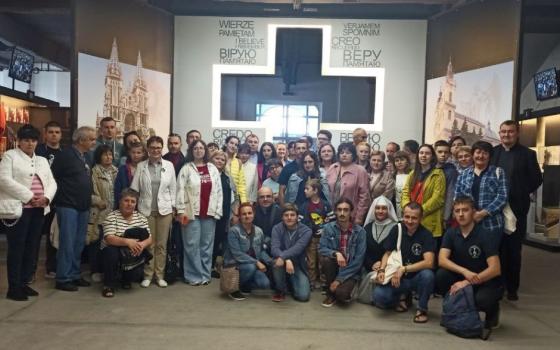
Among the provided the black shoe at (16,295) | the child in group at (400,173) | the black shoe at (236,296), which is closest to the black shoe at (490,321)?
the child in group at (400,173)

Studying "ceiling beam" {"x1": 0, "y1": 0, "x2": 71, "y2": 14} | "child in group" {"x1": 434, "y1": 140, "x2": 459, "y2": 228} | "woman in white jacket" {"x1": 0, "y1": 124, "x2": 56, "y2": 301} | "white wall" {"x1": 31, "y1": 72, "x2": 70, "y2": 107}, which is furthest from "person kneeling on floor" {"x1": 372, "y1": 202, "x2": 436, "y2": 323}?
"white wall" {"x1": 31, "y1": 72, "x2": 70, "y2": 107}

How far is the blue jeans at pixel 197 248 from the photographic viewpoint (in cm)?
461

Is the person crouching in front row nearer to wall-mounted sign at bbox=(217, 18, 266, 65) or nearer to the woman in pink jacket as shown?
the woman in pink jacket

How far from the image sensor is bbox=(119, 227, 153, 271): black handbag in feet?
13.9

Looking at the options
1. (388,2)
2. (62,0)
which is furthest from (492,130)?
(62,0)

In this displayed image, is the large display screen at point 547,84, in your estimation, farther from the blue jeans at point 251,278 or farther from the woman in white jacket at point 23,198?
the woman in white jacket at point 23,198

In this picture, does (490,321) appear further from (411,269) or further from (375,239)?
(375,239)

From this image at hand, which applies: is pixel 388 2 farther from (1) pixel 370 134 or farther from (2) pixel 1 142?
(2) pixel 1 142

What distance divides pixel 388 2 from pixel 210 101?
2.84m

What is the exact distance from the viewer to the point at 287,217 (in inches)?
167

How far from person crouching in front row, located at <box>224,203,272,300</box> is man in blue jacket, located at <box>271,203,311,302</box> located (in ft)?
0.45

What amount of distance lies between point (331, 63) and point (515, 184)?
131 inches

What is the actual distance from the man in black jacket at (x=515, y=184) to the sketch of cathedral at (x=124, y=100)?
4446 millimetres

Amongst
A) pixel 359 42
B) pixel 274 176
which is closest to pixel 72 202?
pixel 274 176
